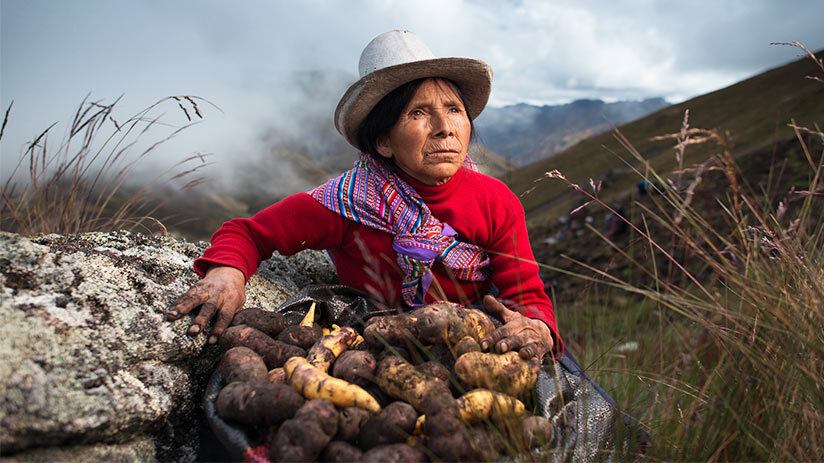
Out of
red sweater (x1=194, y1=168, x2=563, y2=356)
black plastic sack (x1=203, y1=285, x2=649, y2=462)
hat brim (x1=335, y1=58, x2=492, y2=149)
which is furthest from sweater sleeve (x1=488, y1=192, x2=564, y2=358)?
hat brim (x1=335, y1=58, x2=492, y2=149)

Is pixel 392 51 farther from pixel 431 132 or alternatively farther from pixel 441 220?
pixel 441 220

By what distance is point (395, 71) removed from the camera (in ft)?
8.20

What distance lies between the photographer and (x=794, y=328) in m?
1.73

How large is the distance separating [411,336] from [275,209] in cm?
118

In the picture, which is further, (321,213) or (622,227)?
(622,227)

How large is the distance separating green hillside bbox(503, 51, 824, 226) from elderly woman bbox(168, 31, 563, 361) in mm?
12979

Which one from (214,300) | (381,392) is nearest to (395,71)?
(214,300)

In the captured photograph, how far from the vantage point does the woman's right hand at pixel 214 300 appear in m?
2.12

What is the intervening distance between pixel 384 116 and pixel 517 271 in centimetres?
111

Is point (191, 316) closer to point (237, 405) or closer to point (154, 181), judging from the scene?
point (237, 405)

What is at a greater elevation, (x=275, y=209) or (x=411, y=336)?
(x=275, y=209)

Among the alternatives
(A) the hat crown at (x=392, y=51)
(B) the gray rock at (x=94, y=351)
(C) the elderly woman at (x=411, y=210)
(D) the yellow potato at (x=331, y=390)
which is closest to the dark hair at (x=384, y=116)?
(C) the elderly woman at (x=411, y=210)

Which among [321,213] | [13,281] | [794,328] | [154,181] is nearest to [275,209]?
[321,213]

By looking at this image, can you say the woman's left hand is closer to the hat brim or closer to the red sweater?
the red sweater
